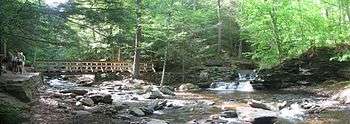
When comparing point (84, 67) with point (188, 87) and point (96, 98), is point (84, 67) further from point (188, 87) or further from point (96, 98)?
point (96, 98)

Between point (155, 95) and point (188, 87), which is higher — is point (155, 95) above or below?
below

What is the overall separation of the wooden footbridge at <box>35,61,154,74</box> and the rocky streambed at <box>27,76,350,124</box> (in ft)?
22.3

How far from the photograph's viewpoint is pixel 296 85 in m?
28.0

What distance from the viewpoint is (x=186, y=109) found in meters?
19.3

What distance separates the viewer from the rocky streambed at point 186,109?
1469 cm

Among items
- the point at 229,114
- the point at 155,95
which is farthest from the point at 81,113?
the point at 155,95

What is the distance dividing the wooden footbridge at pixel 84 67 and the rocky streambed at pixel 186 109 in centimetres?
681

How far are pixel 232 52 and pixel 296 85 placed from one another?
59.9 ft

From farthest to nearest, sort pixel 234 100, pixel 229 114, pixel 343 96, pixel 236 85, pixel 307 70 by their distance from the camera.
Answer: pixel 236 85, pixel 307 70, pixel 234 100, pixel 343 96, pixel 229 114

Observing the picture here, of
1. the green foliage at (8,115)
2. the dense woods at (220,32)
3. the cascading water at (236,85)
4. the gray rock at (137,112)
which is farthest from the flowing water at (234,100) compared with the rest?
the green foliage at (8,115)

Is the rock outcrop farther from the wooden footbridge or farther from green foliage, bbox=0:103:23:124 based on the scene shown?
the wooden footbridge

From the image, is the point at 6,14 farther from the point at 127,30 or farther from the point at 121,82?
the point at 121,82

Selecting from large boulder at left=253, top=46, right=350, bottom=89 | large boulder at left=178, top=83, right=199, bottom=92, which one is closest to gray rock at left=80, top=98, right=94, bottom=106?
large boulder at left=178, top=83, right=199, bottom=92

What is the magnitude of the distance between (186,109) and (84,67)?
53.3ft
